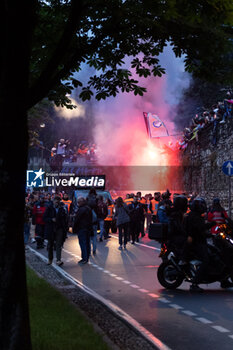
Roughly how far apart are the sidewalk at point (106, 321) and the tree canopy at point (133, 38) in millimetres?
2934

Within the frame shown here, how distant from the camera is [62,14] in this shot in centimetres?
939

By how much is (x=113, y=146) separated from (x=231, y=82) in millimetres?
70298

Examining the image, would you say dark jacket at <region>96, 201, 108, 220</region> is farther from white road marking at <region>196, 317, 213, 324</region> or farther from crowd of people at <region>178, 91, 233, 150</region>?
white road marking at <region>196, 317, 213, 324</region>

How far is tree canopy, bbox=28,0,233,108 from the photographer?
770cm

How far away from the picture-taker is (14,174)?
5.45 m

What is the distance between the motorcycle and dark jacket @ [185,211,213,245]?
0.86 feet

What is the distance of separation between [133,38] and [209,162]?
24.0 m

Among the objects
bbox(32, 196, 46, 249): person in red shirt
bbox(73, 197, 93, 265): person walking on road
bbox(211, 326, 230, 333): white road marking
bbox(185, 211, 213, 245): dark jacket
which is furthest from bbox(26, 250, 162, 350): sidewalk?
bbox(32, 196, 46, 249): person in red shirt

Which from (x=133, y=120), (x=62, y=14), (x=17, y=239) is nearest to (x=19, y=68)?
(x=17, y=239)

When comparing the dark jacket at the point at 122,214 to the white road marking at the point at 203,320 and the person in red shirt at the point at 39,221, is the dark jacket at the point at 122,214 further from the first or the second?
the white road marking at the point at 203,320

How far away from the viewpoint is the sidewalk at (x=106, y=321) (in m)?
6.42

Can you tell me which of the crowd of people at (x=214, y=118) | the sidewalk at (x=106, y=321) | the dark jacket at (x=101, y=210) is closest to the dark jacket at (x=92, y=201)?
the dark jacket at (x=101, y=210)

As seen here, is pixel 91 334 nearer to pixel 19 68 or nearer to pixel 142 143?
pixel 19 68

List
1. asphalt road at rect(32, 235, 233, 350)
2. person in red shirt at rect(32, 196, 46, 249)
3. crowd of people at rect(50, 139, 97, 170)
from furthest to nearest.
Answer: crowd of people at rect(50, 139, 97, 170)
person in red shirt at rect(32, 196, 46, 249)
asphalt road at rect(32, 235, 233, 350)
